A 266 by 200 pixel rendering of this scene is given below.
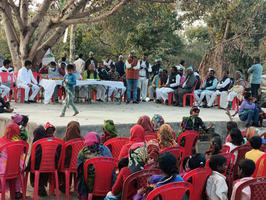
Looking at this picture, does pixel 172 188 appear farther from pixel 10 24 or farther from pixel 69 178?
pixel 10 24

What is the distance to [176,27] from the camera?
3198 centimetres

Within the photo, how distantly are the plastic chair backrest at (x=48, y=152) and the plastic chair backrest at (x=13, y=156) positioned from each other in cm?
17

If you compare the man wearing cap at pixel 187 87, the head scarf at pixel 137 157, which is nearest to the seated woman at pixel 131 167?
the head scarf at pixel 137 157

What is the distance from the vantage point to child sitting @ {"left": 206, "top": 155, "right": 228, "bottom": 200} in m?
4.95

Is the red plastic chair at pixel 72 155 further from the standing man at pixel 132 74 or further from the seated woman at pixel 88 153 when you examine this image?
the standing man at pixel 132 74

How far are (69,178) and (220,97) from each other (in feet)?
31.9

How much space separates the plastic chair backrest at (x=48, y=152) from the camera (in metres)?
6.33

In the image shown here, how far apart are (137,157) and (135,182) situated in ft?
1.37

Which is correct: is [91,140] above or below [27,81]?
below

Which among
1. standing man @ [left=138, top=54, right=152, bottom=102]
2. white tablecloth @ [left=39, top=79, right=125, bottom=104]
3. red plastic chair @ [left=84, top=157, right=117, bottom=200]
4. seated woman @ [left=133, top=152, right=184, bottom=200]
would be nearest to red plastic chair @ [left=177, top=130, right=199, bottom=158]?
red plastic chair @ [left=84, top=157, right=117, bottom=200]

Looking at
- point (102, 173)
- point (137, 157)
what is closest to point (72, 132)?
point (102, 173)

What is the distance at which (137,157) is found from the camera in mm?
5297

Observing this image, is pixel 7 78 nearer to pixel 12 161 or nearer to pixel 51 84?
pixel 51 84

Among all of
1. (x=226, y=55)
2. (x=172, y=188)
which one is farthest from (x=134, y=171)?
(x=226, y=55)
